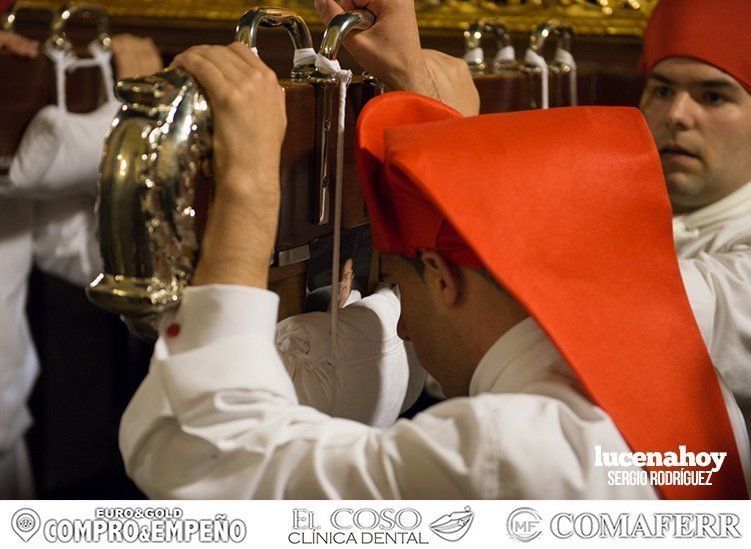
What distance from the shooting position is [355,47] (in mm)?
768

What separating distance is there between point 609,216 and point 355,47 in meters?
0.25

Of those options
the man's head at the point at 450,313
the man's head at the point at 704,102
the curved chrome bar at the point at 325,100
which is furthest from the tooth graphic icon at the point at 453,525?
the man's head at the point at 704,102

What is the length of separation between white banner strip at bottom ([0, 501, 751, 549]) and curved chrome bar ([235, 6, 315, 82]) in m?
0.30

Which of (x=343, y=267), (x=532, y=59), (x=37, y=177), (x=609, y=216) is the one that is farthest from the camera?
(x=532, y=59)

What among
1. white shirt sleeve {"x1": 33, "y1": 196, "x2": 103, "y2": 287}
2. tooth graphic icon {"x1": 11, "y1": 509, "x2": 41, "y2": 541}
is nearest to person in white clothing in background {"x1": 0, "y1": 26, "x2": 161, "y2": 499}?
white shirt sleeve {"x1": 33, "y1": 196, "x2": 103, "y2": 287}

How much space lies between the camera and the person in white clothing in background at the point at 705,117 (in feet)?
3.79

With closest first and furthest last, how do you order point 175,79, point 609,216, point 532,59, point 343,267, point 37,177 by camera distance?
1. point 175,79
2. point 609,216
3. point 343,267
4. point 37,177
5. point 532,59

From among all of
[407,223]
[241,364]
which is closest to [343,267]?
[407,223]

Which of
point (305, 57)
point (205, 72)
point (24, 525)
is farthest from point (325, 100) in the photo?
point (24, 525)

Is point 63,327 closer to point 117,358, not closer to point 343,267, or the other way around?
point 117,358

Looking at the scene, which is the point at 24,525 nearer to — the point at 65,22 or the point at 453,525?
the point at 453,525

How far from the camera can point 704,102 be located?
3.89 ft

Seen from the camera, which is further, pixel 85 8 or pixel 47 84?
pixel 85 8

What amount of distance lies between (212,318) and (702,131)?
2.65 feet
